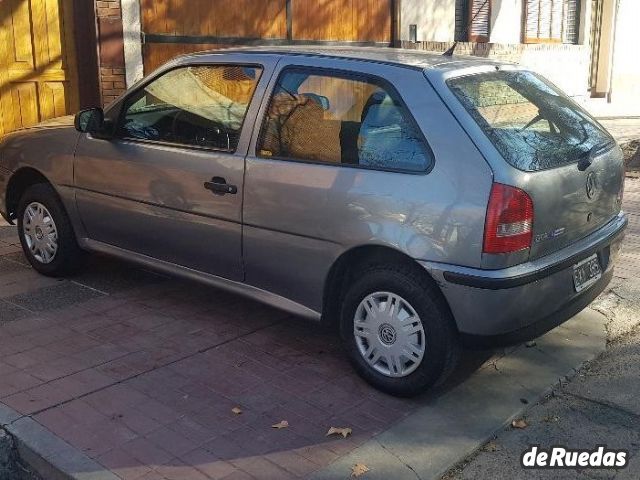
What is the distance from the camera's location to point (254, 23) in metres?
10.0

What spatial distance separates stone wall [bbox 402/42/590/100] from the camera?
14109 millimetres

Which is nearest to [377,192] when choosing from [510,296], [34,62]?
[510,296]

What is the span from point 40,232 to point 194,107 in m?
1.76

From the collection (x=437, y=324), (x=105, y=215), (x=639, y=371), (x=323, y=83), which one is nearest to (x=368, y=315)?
(x=437, y=324)

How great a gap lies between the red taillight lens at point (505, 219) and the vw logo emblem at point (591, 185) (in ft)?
2.01

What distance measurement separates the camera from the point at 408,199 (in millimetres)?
3814

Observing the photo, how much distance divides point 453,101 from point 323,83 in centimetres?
81

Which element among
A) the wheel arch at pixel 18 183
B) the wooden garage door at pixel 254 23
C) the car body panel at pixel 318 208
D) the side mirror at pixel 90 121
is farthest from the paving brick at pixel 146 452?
the wooden garage door at pixel 254 23

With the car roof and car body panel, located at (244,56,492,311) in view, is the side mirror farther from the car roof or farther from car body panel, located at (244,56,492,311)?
car body panel, located at (244,56,492,311)

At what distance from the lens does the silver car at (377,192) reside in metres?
3.72

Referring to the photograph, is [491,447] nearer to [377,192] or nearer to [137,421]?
[377,192]

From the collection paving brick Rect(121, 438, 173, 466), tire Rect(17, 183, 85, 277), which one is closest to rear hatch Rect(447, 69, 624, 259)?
paving brick Rect(121, 438, 173, 466)

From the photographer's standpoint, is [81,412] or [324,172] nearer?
[81,412]

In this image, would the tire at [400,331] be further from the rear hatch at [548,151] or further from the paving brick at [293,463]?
the paving brick at [293,463]
